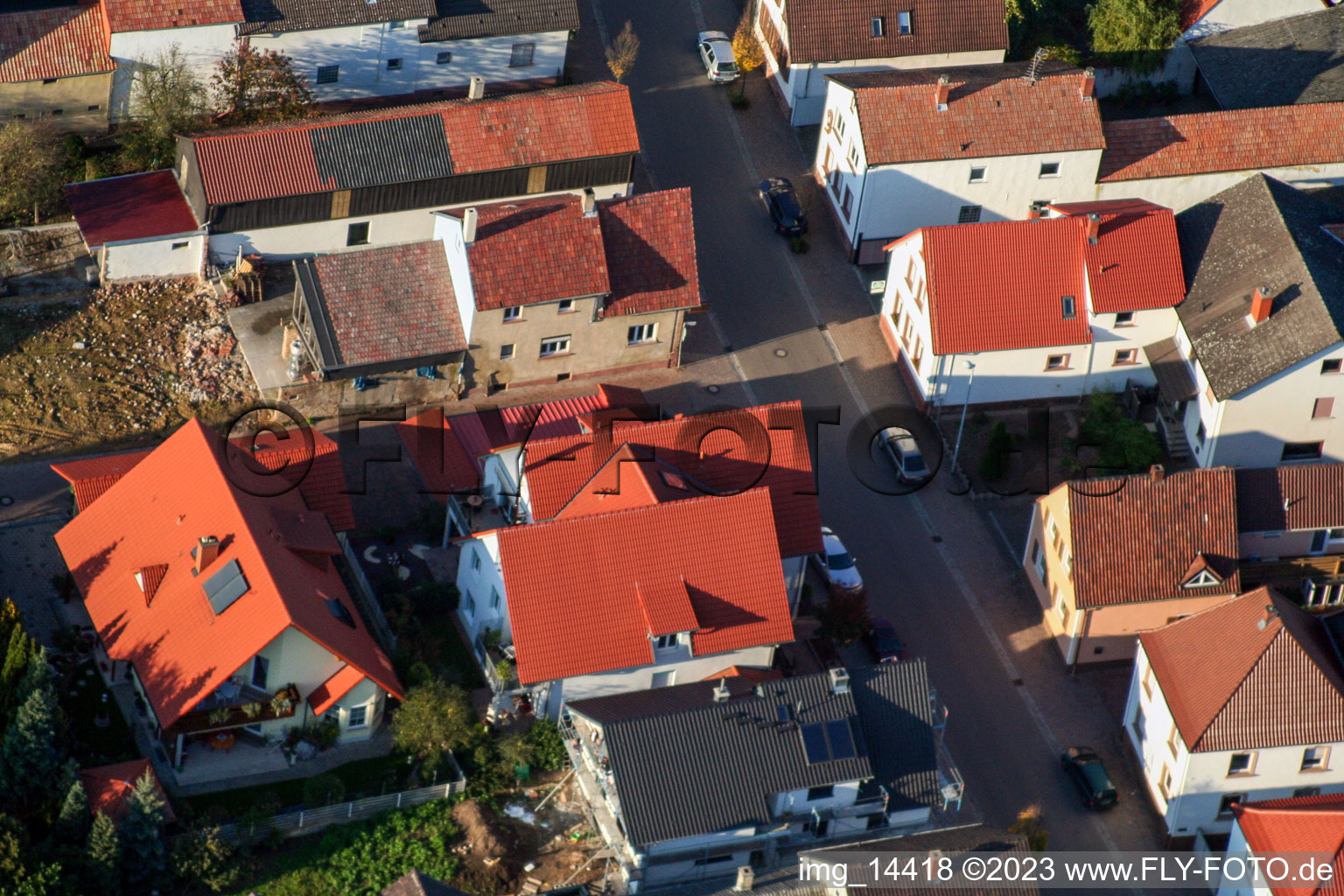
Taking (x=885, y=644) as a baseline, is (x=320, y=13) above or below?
above

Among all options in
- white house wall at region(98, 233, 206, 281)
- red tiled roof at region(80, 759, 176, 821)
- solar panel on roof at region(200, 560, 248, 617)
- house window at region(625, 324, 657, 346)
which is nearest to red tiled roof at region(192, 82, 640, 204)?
white house wall at region(98, 233, 206, 281)

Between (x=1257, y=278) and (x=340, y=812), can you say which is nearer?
(x=340, y=812)

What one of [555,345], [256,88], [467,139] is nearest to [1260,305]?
[555,345]

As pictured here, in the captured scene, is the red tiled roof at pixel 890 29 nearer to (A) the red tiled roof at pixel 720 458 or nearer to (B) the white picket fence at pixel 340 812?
Answer: (A) the red tiled roof at pixel 720 458

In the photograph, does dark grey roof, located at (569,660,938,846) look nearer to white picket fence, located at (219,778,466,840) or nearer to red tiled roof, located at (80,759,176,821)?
white picket fence, located at (219,778,466,840)

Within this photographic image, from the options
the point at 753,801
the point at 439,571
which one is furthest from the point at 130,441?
the point at 753,801

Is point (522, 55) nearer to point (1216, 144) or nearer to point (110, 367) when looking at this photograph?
point (110, 367)
